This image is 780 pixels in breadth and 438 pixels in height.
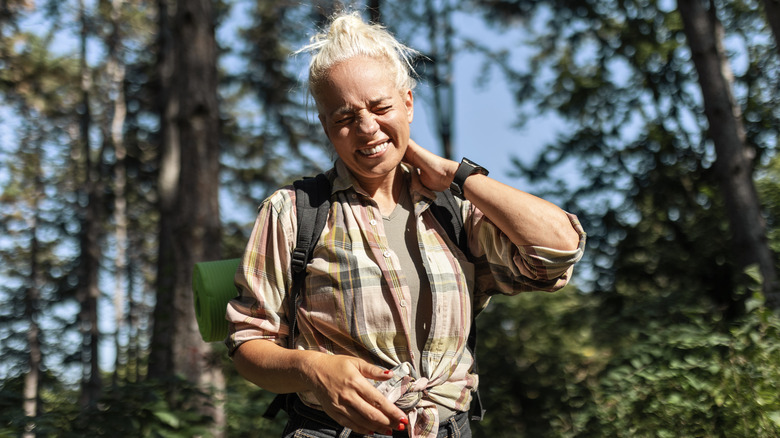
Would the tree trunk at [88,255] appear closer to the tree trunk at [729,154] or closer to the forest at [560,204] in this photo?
the forest at [560,204]

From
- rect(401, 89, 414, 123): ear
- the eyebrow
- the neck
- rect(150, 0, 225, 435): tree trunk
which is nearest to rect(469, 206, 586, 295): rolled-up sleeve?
the neck

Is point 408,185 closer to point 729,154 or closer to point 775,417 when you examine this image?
point 775,417

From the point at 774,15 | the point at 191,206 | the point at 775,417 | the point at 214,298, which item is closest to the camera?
the point at 214,298

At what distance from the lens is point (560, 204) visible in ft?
31.2

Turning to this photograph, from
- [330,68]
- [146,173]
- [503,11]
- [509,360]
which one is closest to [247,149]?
[146,173]

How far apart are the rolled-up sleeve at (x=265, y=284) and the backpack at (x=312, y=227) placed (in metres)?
0.03

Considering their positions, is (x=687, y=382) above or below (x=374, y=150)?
below

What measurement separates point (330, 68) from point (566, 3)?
888 centimetres

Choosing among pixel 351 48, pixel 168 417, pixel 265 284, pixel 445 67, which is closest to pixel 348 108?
pixel 351 48

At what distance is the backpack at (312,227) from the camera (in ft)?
6.87

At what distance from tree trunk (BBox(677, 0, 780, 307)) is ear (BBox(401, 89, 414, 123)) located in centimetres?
481

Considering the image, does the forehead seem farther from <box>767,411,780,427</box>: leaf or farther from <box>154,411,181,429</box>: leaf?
<box>767,411,780,427</box>: leaf

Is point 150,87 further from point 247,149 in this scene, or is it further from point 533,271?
point 533,271

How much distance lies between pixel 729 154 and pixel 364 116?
5583mm
